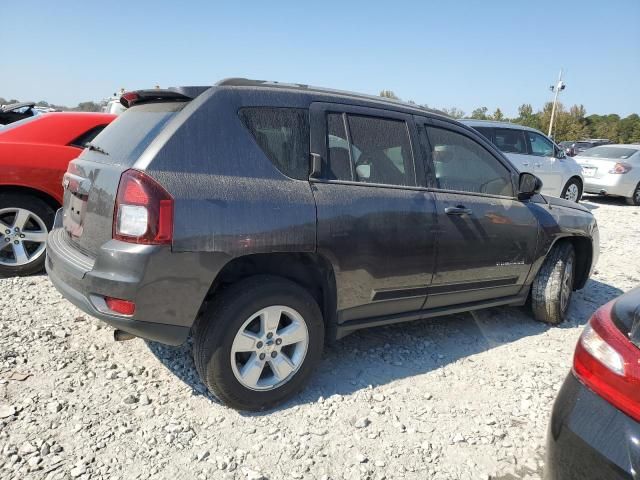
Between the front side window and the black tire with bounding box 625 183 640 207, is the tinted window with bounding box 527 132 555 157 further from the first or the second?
the front side window

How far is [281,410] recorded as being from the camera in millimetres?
2783

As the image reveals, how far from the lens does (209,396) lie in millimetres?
2826

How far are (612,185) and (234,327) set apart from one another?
12.8 m

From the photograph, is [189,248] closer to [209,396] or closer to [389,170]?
→ [209,396]

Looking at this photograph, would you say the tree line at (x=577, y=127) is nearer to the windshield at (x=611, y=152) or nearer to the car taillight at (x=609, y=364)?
the windshield at (x=611, y=152)

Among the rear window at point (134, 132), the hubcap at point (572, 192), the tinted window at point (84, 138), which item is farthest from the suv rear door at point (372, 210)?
the hubcap at point (572, 192)

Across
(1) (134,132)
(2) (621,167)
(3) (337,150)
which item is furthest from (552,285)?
(2) (621,167)

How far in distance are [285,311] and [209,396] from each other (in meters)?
0.72

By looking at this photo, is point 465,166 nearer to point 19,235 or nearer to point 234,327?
point 234,327

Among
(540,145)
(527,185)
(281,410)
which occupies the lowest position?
(281,410)

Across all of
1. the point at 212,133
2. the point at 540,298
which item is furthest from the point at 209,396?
the point at 540,298

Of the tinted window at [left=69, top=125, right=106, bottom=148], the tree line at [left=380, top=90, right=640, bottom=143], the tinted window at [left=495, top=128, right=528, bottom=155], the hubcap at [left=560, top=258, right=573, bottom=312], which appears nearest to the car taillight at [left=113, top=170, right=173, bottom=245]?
the tinted window at [left=69, top=125, right=106, bottom=148]

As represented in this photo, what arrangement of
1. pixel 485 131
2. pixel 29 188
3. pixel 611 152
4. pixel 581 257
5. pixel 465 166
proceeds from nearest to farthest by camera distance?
pixel 465 166 < pixel 29 188 < pixel 581 257 < pixel 485 131 < pixel 611 152

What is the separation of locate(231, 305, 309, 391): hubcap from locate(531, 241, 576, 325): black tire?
2480mm
